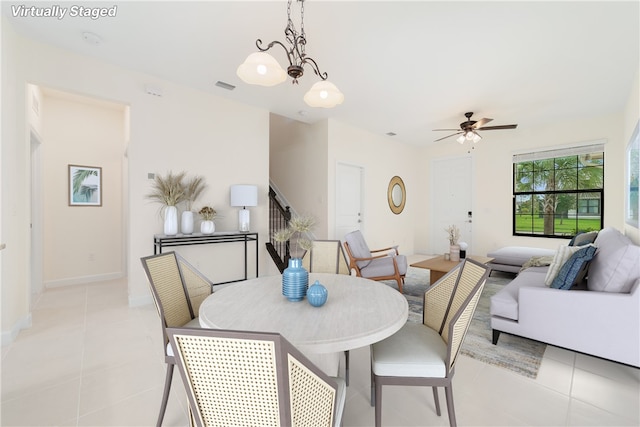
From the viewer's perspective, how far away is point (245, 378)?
2.46 ft

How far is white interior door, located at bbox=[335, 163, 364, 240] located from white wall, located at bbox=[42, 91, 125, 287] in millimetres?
3726

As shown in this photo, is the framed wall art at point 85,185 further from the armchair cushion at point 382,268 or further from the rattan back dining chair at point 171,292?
the armchair cushion at point 382,268

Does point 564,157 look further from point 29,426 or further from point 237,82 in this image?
point 29,426

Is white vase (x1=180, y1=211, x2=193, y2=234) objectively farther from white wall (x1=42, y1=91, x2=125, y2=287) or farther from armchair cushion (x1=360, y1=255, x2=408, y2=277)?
armchair cushion (x1=360, y1=255, x2=408, y2=277)

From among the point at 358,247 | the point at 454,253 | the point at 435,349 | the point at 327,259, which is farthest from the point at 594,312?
the point at 358,247

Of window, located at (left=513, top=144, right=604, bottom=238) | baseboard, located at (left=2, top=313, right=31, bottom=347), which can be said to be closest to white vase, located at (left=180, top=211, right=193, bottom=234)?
baseboard, located at (left=2, top=313, right=31, bottom=347)

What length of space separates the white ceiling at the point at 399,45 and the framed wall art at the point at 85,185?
2.05 metres

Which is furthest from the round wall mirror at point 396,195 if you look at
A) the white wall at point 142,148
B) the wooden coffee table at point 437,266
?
the white wall at point 142,148

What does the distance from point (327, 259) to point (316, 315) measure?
1.25m

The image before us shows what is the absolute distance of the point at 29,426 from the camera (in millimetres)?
1499

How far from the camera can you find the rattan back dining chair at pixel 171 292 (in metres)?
1.50

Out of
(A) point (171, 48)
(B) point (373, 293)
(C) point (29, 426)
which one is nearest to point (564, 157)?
(B) point (373, 293)

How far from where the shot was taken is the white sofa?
1825 millimetres

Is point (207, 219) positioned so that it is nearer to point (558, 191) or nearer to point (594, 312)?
point (594, 312)
